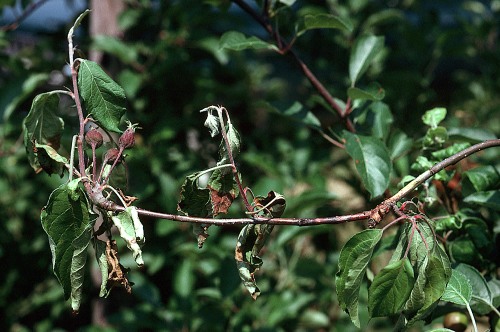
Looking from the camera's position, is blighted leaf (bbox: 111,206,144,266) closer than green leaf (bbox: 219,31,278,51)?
Yes

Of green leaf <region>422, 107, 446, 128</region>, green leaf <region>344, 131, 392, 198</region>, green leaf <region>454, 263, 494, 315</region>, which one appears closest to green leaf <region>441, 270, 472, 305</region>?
green leaf <region>454, 263, 494, 315</region>

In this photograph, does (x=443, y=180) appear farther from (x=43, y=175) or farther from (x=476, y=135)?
(x=43, y=175)

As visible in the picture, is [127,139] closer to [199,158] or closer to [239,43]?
[239,43]

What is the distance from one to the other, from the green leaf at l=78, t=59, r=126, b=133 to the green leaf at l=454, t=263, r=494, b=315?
2.04 ft

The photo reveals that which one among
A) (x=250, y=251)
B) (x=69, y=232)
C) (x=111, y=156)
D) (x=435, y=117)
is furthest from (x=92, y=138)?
(x=435, y=117)

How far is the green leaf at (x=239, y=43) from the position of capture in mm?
772

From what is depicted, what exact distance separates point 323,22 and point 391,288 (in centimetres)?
56

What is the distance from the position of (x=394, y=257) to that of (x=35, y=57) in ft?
5.41

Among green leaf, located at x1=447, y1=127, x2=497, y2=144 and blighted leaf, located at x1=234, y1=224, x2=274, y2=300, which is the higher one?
blighted leaf, located at x1=234, y1=224, x2=274, y2=300

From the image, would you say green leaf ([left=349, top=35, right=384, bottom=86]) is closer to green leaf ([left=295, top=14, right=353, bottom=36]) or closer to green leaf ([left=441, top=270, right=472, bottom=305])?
green leaf ([left=295, top=14, right=353, bottom=36])

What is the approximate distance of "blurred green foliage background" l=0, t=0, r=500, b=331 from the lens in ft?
4.06

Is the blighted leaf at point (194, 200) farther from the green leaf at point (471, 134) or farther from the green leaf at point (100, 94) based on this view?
the green leaf at point (471, 134)

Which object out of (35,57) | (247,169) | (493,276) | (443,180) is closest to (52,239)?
(443,180)

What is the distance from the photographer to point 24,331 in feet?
5.45
